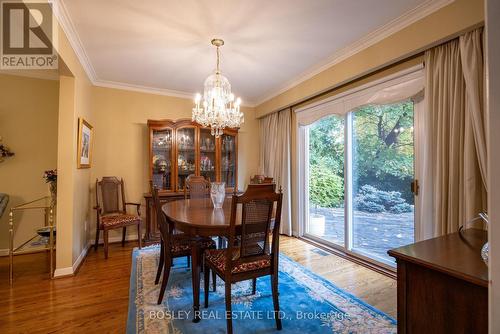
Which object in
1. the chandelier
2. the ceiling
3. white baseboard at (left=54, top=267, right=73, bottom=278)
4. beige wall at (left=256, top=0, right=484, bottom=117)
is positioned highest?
the ceiling

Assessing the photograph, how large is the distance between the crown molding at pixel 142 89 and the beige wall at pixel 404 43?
7.08 ft

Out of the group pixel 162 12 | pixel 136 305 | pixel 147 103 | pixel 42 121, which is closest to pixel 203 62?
pixel 162 12

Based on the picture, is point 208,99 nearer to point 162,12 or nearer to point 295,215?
point 162,12

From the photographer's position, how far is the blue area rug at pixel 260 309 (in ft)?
5.68

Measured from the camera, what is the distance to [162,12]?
6.74 feet

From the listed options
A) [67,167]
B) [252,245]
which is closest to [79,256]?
[67,167]

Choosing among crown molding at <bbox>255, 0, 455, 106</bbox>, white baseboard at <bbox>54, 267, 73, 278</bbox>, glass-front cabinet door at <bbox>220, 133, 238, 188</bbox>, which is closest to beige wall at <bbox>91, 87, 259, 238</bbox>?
glass-front cabinet door at <bbox>220, 133, 238, 188</bbox>

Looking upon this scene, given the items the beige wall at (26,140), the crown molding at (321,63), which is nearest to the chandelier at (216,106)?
the crown molding at (321,63)

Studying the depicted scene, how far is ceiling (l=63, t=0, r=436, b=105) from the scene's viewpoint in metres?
2.00

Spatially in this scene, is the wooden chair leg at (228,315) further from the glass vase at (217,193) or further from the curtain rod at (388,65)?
the curtain rod at (388,65)

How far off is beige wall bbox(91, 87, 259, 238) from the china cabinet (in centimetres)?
28

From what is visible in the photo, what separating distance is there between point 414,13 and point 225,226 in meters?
2.43

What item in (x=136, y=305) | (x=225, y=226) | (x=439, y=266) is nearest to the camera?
(x=439, y=266)

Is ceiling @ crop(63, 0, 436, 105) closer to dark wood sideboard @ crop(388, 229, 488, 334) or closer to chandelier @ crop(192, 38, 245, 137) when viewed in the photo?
chandelier @ crop(192, 38, 245, 137)
